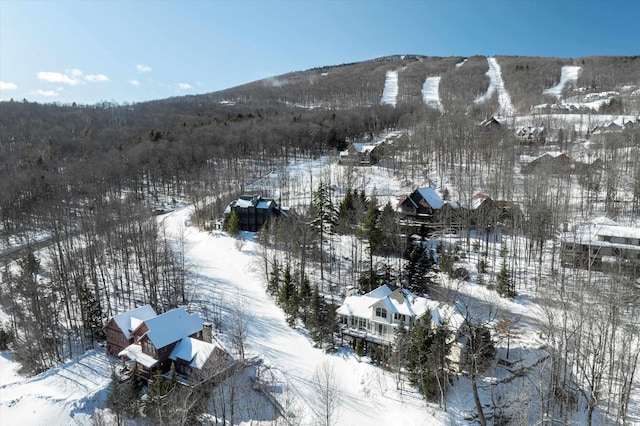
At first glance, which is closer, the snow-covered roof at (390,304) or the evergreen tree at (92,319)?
the snow-covered roof at (390,304)

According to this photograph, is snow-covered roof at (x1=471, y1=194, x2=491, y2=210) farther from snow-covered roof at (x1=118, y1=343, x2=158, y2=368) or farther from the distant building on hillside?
snow-covered roof at (x1=118, y1=343, x2=158, y2=368)

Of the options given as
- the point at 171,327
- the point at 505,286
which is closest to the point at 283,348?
the point at 171,327

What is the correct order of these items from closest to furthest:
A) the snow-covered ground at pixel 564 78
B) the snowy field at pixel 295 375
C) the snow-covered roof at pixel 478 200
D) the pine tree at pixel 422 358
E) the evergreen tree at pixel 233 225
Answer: the snowy field at pixel 295 375
the pine tree at pixel 422 358
the snow-covered roof at pixel 478 200
the evergreen tree at pixel 233 225
the snow-covered ground at pixel 564 78

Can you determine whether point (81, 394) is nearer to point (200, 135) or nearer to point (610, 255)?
point (610, 255)

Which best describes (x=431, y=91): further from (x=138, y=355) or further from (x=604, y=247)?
(x=138, y=355)

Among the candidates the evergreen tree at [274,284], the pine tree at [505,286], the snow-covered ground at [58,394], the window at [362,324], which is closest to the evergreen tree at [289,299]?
the evergreen tree at [274,284]

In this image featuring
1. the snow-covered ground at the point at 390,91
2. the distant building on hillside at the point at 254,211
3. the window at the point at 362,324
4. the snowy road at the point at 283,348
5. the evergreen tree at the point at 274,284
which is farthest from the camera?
the snow-covered ground at the point at 390,91

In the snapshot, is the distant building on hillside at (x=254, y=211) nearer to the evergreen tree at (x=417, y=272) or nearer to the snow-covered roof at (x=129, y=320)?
the evergreen tree at (x=417, y=272)

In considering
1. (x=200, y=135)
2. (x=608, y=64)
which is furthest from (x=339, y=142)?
(x=608, y=64)
